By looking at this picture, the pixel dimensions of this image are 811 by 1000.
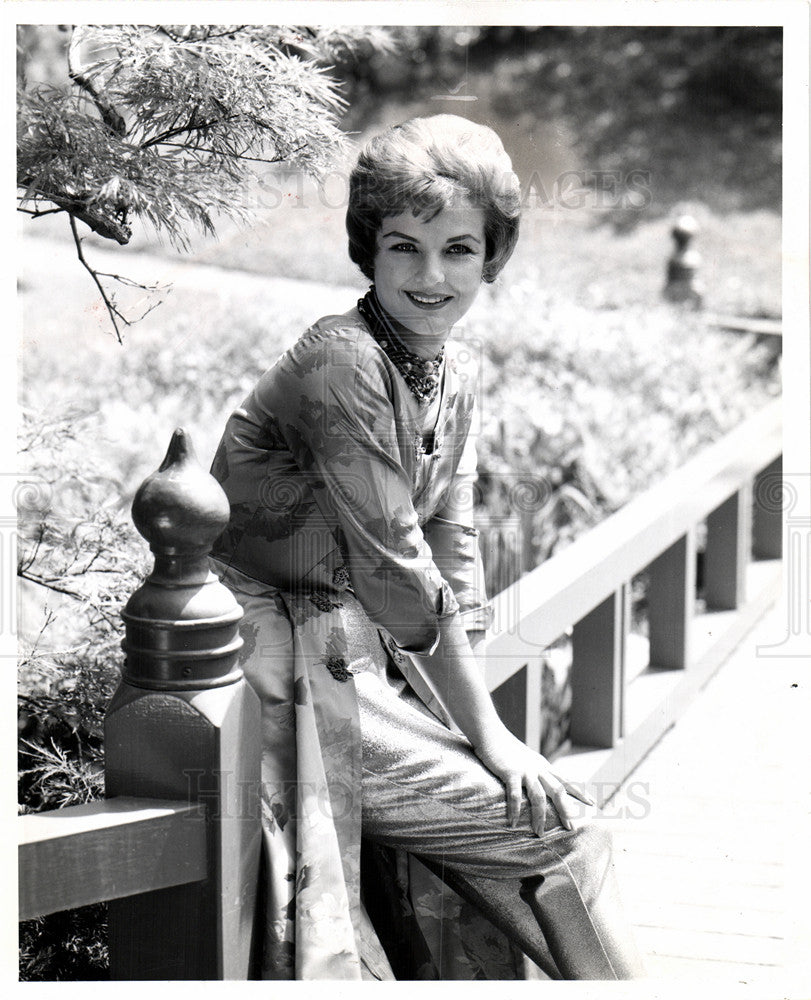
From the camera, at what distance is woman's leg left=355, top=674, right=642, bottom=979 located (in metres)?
1.68

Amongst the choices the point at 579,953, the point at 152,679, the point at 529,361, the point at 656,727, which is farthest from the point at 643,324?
the point at 152,679

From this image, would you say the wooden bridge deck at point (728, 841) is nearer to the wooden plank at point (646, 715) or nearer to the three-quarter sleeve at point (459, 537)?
the wooden plank at point (646, 715)

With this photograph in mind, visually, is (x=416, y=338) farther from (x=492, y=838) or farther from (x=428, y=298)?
(x=492, y=838)

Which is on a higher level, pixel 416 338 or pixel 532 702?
pixel 416 338

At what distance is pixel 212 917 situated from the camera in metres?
1.44

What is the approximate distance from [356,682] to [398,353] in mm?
480

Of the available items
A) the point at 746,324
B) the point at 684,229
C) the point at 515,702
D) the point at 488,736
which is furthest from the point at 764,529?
the point at 488,736

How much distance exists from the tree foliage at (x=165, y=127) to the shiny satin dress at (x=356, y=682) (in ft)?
1.44

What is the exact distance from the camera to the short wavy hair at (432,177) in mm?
1626

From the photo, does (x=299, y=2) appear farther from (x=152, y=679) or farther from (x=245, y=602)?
(x=152, y=679)

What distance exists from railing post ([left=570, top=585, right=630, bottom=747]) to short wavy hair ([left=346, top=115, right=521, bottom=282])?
3.64 feet

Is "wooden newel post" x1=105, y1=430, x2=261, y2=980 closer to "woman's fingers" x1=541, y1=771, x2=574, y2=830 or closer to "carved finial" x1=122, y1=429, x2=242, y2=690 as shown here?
"carved finial" x1=122, y1=429, x2=242, y2=690

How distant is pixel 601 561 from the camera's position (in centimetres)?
244

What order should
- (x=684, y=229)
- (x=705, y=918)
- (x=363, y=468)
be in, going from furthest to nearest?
(x=684, y=229), (x=705, y=918), (x=363, y=468)
